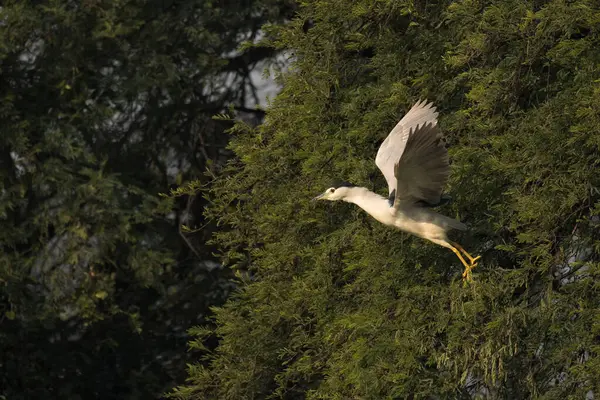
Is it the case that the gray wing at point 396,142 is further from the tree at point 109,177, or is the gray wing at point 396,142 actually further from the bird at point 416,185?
the tree at point 109,177

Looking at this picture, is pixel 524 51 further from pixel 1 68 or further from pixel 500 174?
pixel 1 68

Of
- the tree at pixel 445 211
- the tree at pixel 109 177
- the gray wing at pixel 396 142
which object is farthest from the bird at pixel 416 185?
the tree at pixel 109 177

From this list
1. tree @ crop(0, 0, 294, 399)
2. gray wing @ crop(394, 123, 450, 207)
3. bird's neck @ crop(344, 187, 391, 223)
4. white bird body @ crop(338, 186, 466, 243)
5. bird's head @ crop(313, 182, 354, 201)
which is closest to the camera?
gray wing @ crop(394, 123, 450, 207)

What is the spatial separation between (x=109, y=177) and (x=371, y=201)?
567 centimetres

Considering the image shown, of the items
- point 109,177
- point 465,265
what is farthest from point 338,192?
point 109,177

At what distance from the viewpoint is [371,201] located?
5805mm

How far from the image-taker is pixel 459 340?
19.0 ft

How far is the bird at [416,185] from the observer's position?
17.6 feet

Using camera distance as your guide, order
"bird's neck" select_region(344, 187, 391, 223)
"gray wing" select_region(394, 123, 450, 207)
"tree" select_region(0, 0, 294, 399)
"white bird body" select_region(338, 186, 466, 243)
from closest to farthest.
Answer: "gray wing" select_region(394, 123, 450, 207) → "white bird body" select_region(338, 186, 466, 243) → "bird's neck" select_region(344, 187, 391, 223) → "tree" select_region(0, 0, 294, 399)

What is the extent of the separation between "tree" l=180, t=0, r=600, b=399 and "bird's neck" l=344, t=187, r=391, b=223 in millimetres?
484

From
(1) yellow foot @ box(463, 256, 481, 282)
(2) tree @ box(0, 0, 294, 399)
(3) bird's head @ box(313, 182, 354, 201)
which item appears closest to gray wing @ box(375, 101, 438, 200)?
(3) bird's head @ box(313, 182, 354, 201)

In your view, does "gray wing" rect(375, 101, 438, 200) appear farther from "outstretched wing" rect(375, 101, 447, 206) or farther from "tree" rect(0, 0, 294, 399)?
"tree" rect(0, 0, 294, 399)

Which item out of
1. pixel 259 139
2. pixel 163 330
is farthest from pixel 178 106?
pixel 259 139

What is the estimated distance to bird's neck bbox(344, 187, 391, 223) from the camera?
226 inches
